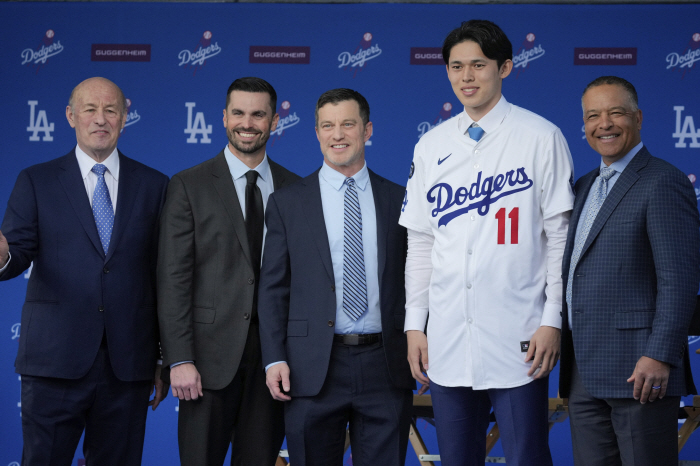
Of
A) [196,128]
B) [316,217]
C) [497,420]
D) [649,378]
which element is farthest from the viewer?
[196,128]

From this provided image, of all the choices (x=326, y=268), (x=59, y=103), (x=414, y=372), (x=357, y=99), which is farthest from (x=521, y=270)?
(x=59, y=103)

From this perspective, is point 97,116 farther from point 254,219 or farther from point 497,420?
point 497,420

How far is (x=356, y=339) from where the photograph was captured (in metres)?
2.28

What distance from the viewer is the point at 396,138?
453cm

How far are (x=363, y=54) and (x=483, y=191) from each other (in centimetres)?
272

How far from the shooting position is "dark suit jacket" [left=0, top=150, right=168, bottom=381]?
2.34m

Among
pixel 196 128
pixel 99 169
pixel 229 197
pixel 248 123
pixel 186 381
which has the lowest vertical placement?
pixel 186 381

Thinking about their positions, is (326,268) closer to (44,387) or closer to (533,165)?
(533,165)

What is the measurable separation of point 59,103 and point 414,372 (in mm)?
3426

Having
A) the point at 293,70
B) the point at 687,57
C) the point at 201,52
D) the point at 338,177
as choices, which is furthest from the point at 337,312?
the point at 687,57

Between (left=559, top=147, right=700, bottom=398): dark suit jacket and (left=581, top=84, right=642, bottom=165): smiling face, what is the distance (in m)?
0.10

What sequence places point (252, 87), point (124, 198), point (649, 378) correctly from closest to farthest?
point (649, 378) < point (124, 198) < point (252, 87)

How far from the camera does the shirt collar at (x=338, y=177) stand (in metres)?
2.42

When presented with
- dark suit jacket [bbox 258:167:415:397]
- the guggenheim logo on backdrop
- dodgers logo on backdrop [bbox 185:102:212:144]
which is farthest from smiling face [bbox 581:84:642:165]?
dodgers logo on backdrop [bbox 185:102:212:144]
